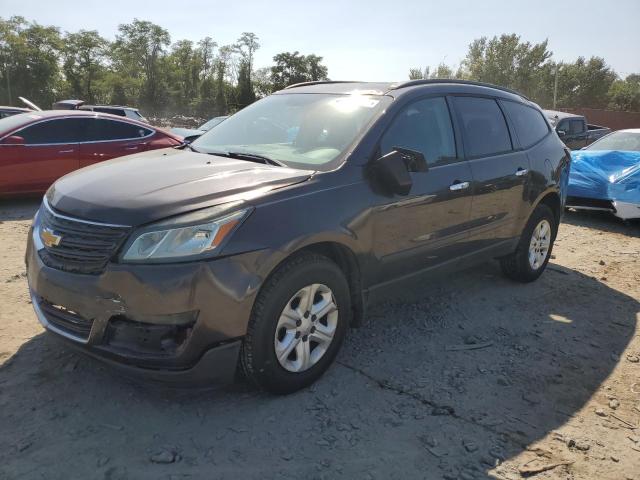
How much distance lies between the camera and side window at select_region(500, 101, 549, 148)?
488 cm

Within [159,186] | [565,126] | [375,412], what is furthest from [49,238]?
[565,126]

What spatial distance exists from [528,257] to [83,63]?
53.0 meters

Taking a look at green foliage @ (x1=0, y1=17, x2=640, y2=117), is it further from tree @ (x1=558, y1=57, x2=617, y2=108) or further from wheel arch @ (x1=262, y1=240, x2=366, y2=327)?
wheel arch @ (x1=262, y1=240, x2=366, y2=327)

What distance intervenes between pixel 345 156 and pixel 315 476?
6.04 ft

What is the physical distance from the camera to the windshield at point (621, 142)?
29.0 ft

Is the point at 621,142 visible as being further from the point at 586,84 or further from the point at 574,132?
the point at 586,84

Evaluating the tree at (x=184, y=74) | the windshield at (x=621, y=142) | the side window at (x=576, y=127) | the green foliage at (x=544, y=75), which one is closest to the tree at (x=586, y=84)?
the green foliage at (x=544, y=75)

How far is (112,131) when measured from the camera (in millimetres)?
8586

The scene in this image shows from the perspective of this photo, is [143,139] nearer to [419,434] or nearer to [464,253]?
[464,253]

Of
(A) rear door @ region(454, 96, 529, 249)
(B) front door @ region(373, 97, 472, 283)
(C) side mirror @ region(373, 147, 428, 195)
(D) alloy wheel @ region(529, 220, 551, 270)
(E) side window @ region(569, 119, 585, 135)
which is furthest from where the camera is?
(E) side window @ region(569, 119, 585, 135)

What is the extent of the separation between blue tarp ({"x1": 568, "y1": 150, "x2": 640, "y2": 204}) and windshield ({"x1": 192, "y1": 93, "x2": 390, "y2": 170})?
5788mm

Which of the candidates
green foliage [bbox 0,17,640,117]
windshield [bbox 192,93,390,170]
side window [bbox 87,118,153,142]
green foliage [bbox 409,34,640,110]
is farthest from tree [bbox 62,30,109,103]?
windshield [bbox 192,93,390,170]

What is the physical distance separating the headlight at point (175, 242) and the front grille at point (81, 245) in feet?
0.33

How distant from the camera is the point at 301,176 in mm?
3080
